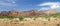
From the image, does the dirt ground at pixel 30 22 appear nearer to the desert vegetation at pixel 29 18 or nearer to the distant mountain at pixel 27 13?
the desert vegetation at pixel 29 18

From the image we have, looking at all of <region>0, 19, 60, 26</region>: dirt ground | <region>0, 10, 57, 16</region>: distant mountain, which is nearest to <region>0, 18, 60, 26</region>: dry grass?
<region>0, 19, 60, 26</region>: dirt ground

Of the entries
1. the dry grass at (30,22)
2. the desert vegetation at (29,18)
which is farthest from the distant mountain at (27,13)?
the dry grass at (30,22)

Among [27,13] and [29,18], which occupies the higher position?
[27,13]

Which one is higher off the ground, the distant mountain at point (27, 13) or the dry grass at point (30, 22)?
the distant mountain at point (27, 13)

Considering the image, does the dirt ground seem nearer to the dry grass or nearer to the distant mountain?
the dry grass

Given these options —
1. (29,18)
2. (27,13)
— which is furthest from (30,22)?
(27,13)

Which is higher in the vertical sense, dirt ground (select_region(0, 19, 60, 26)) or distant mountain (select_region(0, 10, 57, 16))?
distant mountain (select_region(0, 10, 57, 16))

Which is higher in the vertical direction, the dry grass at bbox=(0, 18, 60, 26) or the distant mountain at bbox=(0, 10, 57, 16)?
the distant mountain at bbox=(0, 10, 57, 16)

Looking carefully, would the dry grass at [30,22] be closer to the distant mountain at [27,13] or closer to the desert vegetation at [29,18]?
the desert vegetation at [29,18]

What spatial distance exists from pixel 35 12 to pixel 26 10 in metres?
0.23

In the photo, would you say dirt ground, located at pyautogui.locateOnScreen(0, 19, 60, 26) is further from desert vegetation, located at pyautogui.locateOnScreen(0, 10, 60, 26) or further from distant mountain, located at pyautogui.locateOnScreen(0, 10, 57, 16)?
distant mountain, located at pyautogui.locateOnScreen(0, 10, 57, 16)

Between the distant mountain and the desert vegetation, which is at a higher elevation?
the distant mountain

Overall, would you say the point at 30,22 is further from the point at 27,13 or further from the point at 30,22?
the point at 27,13

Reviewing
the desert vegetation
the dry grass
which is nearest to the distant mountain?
the desert vegetation
